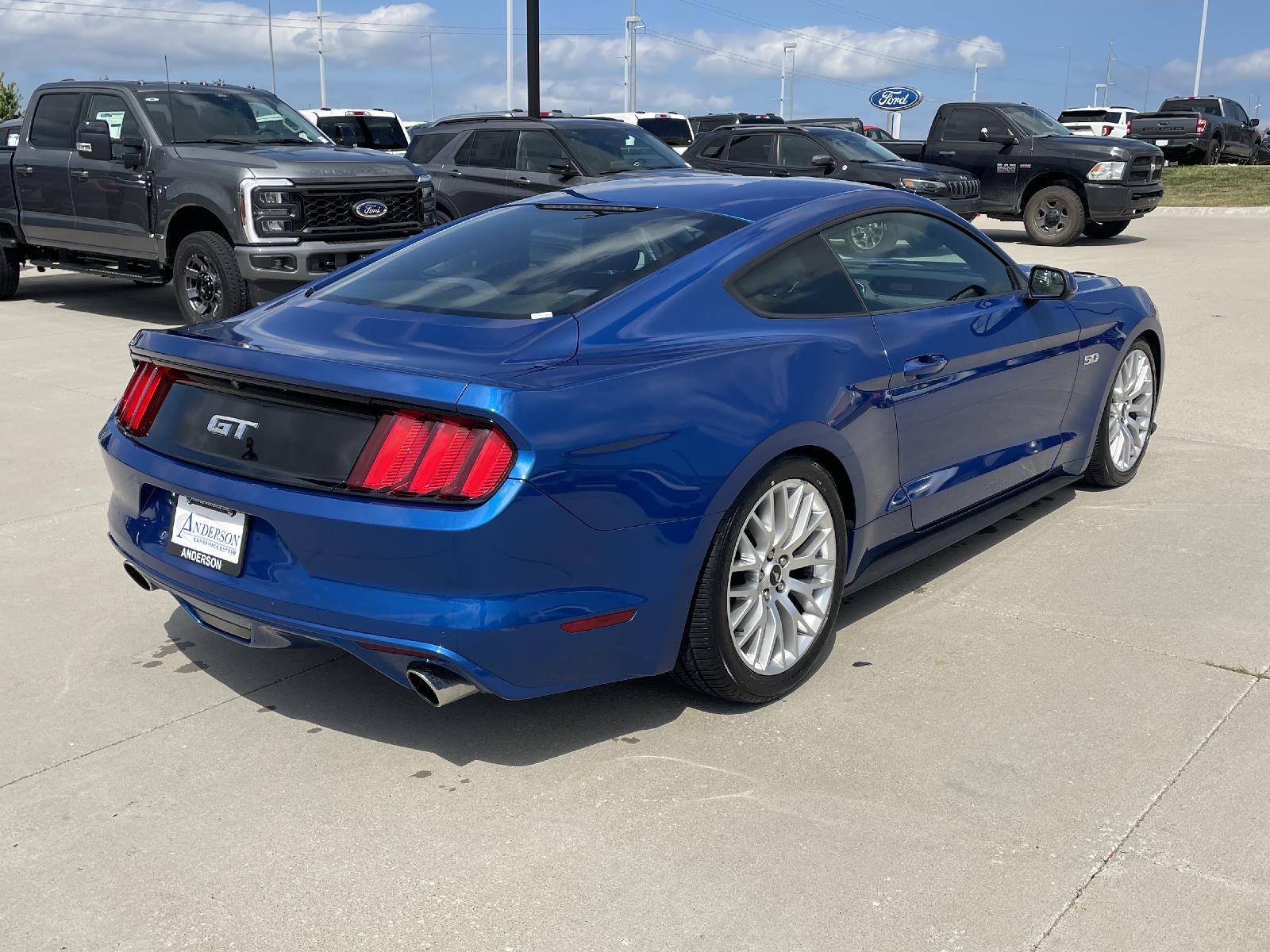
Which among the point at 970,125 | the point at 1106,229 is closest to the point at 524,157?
the point at 970,125

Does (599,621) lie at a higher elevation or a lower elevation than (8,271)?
higher

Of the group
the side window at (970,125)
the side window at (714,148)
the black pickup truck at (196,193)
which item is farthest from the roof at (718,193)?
the side window at (970,125)

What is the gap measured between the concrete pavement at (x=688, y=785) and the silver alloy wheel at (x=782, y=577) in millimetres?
195

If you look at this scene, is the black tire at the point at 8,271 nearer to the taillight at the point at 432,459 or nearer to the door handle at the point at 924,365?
the door handle at the point at 924,365

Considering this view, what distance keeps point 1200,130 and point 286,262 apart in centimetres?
3058

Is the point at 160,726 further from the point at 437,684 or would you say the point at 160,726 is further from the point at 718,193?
the point at 718,193

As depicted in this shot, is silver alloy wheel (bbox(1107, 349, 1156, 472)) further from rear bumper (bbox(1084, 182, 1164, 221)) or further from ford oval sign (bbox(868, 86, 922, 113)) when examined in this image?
ford oval sign (bbox(868, 86, 922, 113))

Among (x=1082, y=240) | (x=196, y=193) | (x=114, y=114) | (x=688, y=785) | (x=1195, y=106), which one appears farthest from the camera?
(x=1195, y=106)

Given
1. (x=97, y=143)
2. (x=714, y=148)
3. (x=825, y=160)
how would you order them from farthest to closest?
(x=714, y=148) → (x=825, y=160) → (x=97, y=143)

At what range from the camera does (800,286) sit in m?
4.07

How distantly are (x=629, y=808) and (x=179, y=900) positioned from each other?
3.54 ft

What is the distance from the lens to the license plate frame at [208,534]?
3.43m

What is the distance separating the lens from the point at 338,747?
12.0ft

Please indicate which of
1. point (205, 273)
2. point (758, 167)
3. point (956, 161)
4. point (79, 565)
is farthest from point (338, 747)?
point (956, 161)
